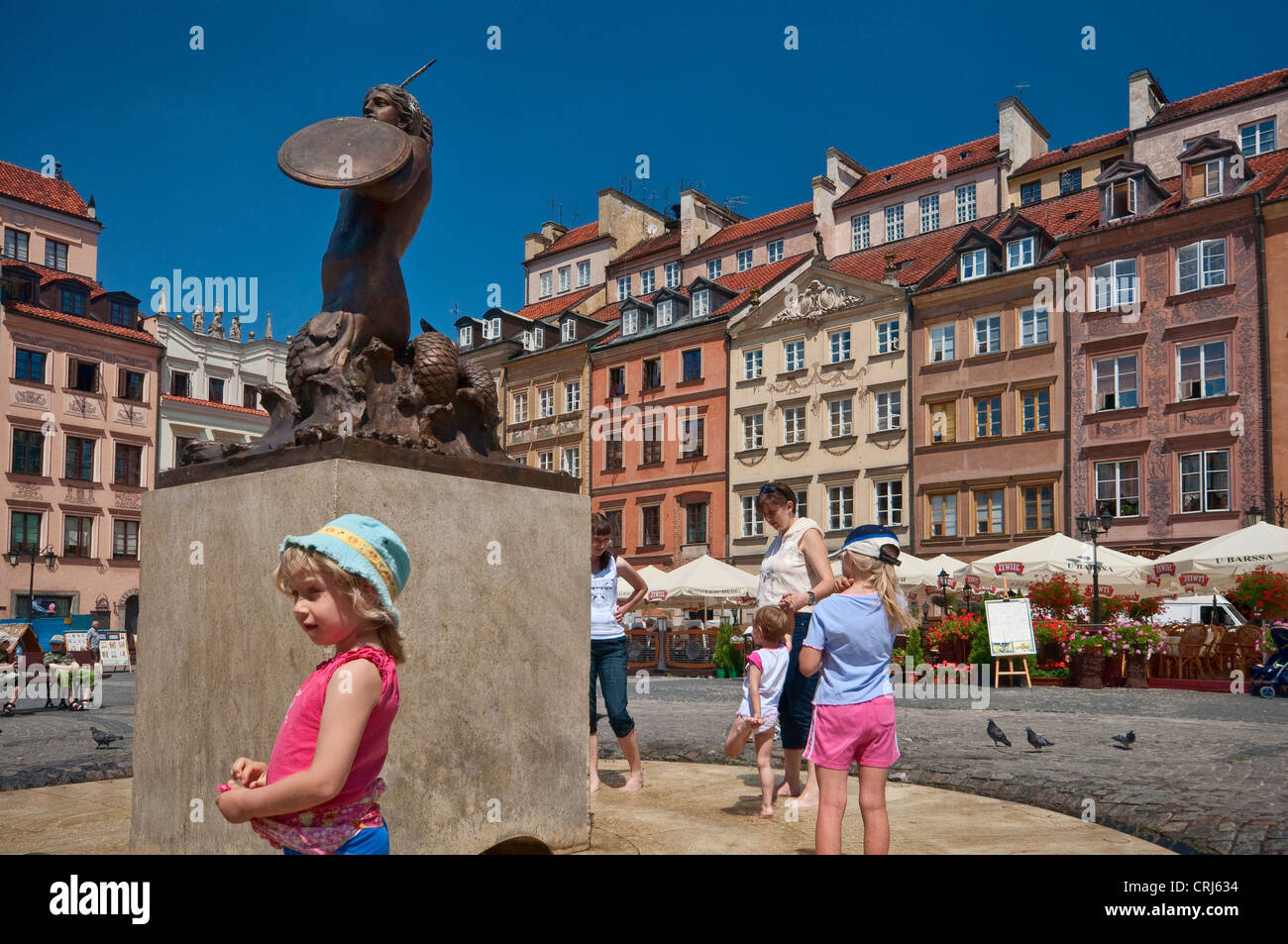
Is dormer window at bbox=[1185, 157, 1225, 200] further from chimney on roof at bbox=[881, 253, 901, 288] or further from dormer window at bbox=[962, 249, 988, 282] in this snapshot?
chimney on roof at bbox=[881, 253, 901, 288]

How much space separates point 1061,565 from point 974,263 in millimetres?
16597

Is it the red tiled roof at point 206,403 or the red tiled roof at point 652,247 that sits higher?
the red tiled roof at point 652,247

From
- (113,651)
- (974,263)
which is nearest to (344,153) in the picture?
(113,651)

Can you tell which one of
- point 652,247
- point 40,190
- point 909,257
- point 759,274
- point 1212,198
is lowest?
point 1212,198

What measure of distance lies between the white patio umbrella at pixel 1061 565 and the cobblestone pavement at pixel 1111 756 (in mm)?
7443

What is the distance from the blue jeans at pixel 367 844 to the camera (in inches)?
93.9


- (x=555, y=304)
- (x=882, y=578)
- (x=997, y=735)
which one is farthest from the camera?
(x=555, y=304)

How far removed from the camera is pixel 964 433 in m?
37.1

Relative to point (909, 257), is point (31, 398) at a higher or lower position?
lower

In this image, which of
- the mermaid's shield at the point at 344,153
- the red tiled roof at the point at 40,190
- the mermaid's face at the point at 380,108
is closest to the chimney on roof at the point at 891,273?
the red tiled roof at the point at 40,190

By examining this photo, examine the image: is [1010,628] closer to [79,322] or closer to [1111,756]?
[1111,756]

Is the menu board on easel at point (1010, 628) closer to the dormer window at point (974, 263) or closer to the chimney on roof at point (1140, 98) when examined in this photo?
the dormer window at point (974, 263)

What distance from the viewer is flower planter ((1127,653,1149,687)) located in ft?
62.5

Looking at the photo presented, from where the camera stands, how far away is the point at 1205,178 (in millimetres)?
33062
